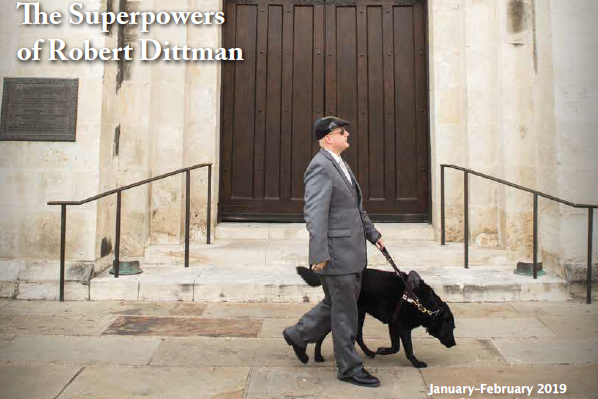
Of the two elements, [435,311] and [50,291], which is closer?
[435,311]

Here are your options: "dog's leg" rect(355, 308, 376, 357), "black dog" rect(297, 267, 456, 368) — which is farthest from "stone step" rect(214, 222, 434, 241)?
"black dog" rect(297, 267, 456, 368)

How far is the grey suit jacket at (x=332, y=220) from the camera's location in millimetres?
3109

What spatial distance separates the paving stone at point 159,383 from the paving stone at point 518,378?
4.23 ft

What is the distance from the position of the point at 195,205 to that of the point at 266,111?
1.79m

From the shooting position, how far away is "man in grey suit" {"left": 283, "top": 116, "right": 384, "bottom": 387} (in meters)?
3.13

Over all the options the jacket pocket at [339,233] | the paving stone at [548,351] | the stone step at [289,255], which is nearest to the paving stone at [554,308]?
the paving stone at [548,351]

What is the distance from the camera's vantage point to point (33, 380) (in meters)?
3.24

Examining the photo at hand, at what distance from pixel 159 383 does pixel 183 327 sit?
1.18m

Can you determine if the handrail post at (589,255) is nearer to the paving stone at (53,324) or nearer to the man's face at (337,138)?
the man's face at (337,138)

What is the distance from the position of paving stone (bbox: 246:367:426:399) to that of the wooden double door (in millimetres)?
4050

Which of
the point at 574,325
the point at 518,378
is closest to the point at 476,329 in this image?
the point at 574,325

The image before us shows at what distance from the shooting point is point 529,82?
647 cm

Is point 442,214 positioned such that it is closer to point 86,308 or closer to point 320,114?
point 320,114

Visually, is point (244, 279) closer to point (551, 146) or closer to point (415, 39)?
point (551, 146)
